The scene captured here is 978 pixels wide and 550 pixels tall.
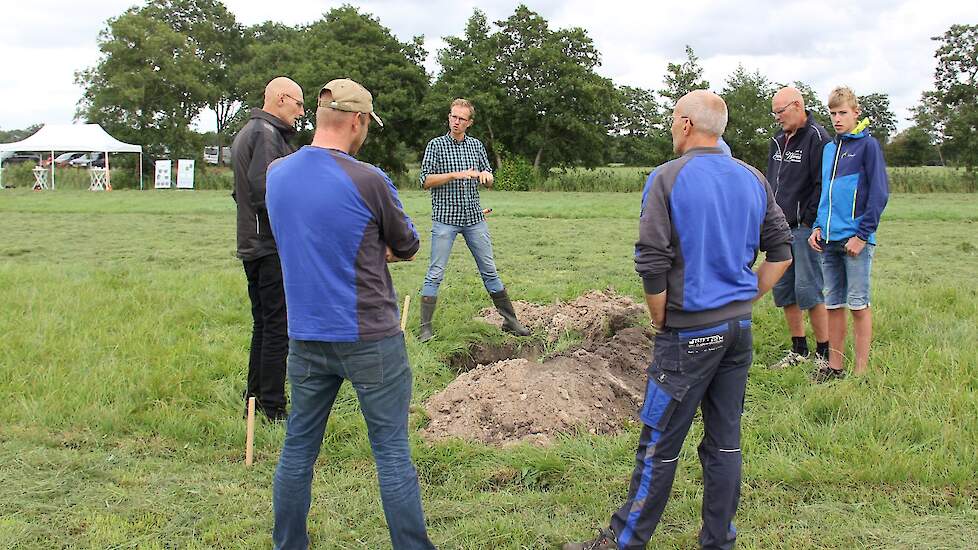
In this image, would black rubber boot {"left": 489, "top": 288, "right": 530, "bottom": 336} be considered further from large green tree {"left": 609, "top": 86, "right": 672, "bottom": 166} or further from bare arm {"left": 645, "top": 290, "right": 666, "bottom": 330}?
large green tree {"left": 609, "top": 86, "right": 672, "bottom": 166}

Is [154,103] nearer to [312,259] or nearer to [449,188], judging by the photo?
[449,188]

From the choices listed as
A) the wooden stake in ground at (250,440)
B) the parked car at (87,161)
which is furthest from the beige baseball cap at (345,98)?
the parked car at (87,161)

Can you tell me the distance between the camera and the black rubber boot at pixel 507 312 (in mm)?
7648

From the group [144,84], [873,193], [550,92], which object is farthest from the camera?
[144,84]

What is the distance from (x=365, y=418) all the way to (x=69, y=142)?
38340 mm

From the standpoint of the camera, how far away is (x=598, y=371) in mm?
6039

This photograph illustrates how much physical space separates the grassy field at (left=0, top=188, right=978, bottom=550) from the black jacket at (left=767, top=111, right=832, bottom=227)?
1.30 m

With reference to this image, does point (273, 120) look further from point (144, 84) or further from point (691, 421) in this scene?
point (144, 84)

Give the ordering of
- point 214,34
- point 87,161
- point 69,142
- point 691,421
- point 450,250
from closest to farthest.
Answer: point 691,421 < point 450,250 < point 69,142 < point 87,161 < point 214,34

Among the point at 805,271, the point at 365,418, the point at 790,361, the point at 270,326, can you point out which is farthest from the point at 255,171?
the point at 790,361

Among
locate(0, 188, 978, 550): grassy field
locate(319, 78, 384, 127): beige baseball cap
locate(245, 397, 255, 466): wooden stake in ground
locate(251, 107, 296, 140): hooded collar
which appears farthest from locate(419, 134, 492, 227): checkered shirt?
locate(319, 78, 384, 127): beige baseball cap

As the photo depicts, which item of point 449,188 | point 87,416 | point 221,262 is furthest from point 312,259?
point 221,262

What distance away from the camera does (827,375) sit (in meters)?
6.08

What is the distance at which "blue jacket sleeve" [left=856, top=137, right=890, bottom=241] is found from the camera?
5.66m
